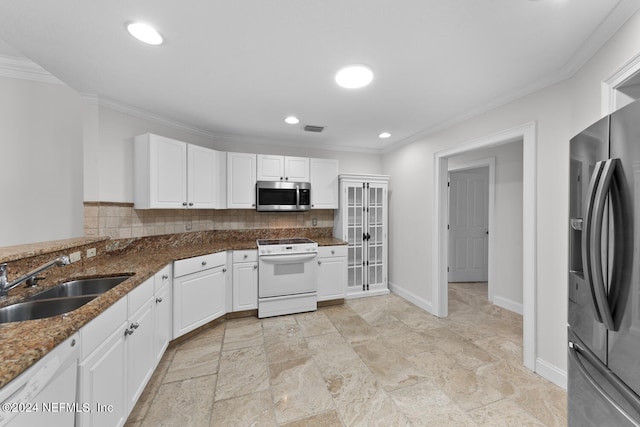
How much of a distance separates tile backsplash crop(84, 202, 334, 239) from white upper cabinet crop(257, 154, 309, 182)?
1.94ft

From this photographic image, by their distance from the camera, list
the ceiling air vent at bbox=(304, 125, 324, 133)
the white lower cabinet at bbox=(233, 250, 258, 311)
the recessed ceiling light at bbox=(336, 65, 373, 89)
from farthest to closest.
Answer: the ceiling air vent at bbox=(304, 125, 324, 133) < the white lower cabinet at bbox=(233, 250, 258, 311) < the recessed ceiling light at bbox=(336, 65, 373, 89)

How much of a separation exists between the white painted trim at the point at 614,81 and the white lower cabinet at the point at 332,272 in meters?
2.72

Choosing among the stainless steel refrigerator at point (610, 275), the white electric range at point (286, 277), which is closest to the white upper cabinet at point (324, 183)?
the white electric range at point (286, 277)

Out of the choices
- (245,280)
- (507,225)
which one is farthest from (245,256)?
(507,225)

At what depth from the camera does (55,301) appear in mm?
1362

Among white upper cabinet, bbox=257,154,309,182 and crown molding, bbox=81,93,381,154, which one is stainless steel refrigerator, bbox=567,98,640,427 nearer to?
white upper cabinet, bbox=257,154,309,182

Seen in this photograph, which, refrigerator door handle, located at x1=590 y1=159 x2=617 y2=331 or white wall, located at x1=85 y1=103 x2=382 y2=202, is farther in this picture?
A: white wall, located at x1=85 y1=103 x2=382 y2=202

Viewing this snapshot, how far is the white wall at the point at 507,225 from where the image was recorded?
317 centimetres

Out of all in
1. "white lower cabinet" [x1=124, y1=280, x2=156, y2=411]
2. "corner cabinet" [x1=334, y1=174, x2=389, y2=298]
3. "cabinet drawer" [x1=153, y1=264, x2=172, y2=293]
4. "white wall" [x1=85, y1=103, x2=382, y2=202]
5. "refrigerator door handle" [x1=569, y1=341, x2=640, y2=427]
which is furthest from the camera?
"corner cabinet" [x1=334, y1=174, x2=389, y2=298]

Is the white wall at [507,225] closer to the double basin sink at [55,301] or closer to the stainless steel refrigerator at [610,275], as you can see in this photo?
the stainless steel refrigerator at [610,275]

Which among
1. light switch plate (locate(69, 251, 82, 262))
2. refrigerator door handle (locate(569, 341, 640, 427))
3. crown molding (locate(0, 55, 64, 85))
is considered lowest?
refrigerator door handle (locate(569, 341, 640, 427))

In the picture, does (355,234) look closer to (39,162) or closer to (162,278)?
(162,278)

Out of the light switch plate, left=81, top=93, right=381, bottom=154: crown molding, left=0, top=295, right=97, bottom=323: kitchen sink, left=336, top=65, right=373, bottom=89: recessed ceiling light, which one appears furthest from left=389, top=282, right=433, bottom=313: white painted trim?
the light switch plate

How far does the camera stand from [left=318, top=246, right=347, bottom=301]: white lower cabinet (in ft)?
11.1
